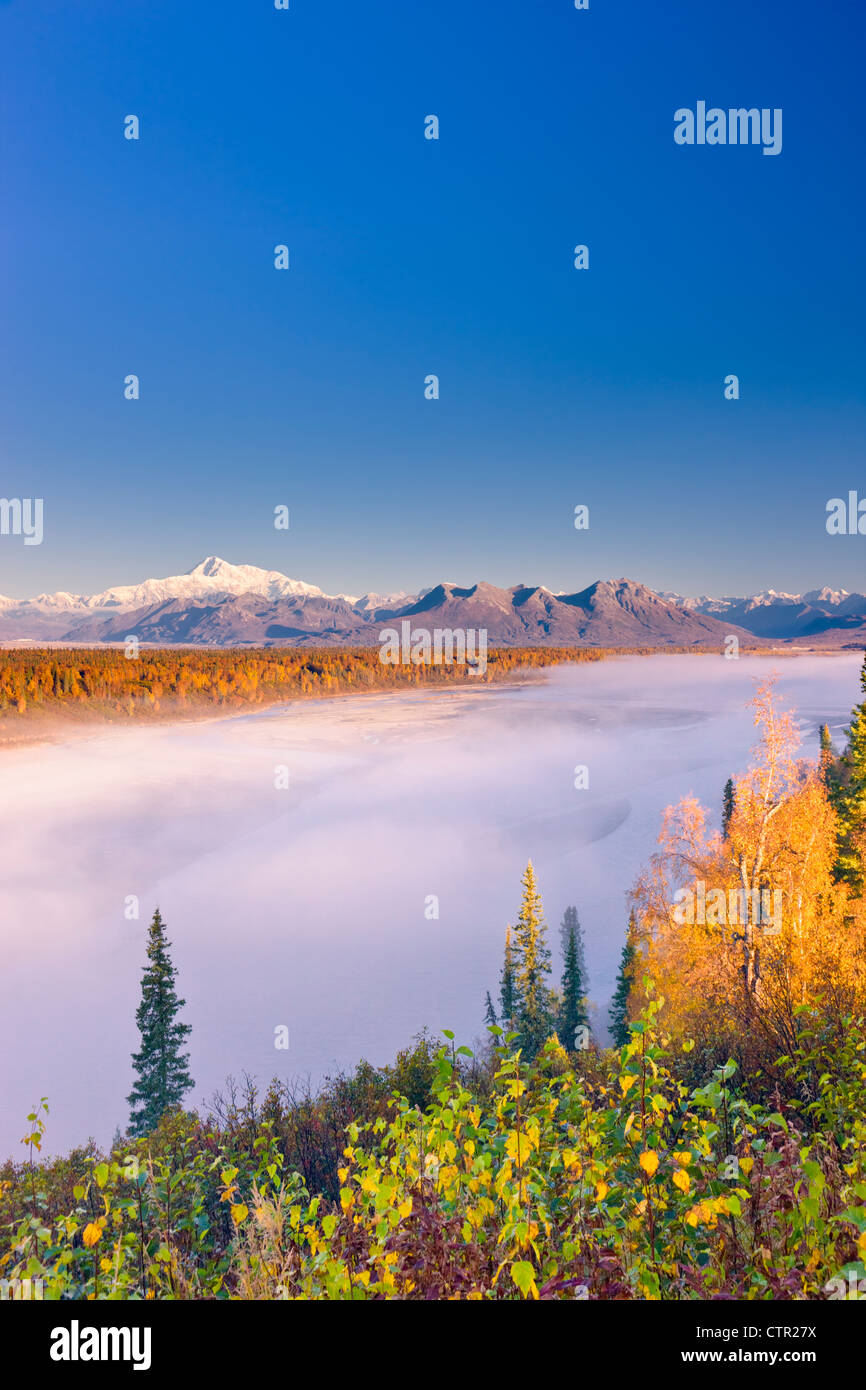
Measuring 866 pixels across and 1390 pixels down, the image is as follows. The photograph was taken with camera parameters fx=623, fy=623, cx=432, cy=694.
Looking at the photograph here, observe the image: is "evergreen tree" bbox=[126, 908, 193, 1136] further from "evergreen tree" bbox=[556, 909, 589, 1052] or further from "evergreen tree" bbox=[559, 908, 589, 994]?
"evergreen tree" bbox=[559, 908, 589, 994]

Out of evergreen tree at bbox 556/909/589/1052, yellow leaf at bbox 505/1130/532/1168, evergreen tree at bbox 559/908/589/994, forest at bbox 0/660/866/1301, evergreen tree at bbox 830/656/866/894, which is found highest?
yellow leaf at bbox 505/1130/532/1168

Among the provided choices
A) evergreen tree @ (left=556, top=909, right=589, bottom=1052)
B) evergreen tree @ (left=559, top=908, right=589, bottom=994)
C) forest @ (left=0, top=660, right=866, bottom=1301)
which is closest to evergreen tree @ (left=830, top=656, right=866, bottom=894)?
evergreen tree @ (left=556, top=909, right=589, bottom=1052)

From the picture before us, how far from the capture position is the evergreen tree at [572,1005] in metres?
45.6

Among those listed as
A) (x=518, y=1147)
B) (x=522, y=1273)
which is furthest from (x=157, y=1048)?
(x=522, y=1273)

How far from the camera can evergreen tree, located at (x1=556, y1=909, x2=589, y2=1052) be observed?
4559 cm

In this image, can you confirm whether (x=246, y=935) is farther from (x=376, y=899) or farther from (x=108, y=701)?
(x=108, y=701)

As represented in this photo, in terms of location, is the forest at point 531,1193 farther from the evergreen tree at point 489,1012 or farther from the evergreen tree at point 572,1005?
the evergreen tree at point 489,1012

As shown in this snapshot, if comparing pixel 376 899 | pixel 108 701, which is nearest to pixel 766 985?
pixel 376 899

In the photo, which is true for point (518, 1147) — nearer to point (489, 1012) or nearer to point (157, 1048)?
point (157, 1048)

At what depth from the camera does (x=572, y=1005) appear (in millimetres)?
47969

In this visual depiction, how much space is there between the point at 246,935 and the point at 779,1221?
7553 cm

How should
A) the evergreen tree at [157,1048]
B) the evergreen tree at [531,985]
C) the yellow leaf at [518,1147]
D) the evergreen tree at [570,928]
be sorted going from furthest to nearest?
the evergreen tree at [570,928] < the evergreen tree at [531,985] < the evergreen tree at [157,1048] < the yellow leaf at [518,1147]

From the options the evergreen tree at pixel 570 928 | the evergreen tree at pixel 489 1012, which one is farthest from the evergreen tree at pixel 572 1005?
the evergreen tree at pixel 570 928
